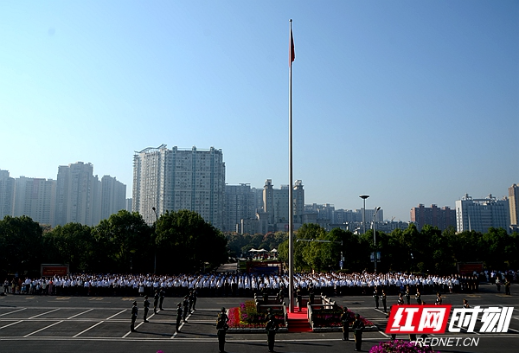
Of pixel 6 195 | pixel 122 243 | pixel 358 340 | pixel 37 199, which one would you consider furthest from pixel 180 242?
pixel 6 195

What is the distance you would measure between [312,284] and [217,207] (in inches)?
4371

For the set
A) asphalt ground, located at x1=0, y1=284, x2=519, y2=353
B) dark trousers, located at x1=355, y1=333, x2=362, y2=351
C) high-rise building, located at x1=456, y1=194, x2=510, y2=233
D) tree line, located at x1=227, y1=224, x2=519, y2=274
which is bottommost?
asphalt ground, located at x1=0, y1=284, x2=519, y2=353

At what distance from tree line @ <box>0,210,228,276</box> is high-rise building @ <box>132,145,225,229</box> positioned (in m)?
87.3

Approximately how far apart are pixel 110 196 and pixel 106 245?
13629cm

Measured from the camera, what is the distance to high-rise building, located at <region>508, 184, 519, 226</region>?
6992 inches

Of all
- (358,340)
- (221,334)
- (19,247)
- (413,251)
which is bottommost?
(358,340)

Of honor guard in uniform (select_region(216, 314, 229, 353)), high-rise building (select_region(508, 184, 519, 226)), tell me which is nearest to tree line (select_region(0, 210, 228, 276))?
honor guard in uniform (select_region(216, 314, 229, 353))

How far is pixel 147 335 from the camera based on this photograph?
18.7 meters

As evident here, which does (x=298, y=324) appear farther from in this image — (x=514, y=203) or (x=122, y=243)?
(x=514, y=203)

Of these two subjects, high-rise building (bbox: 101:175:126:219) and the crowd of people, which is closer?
the crowd of people

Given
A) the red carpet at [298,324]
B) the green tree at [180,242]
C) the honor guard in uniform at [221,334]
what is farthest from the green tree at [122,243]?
the honor guard in uniform at [221,334]

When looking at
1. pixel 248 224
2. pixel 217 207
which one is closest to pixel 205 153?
pixel 217 207

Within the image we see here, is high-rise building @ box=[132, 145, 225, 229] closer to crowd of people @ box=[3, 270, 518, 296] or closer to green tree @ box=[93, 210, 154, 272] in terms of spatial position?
green tree @ box=[93, 210, 154, 272]

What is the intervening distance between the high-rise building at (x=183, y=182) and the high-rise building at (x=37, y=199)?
36.9 m
